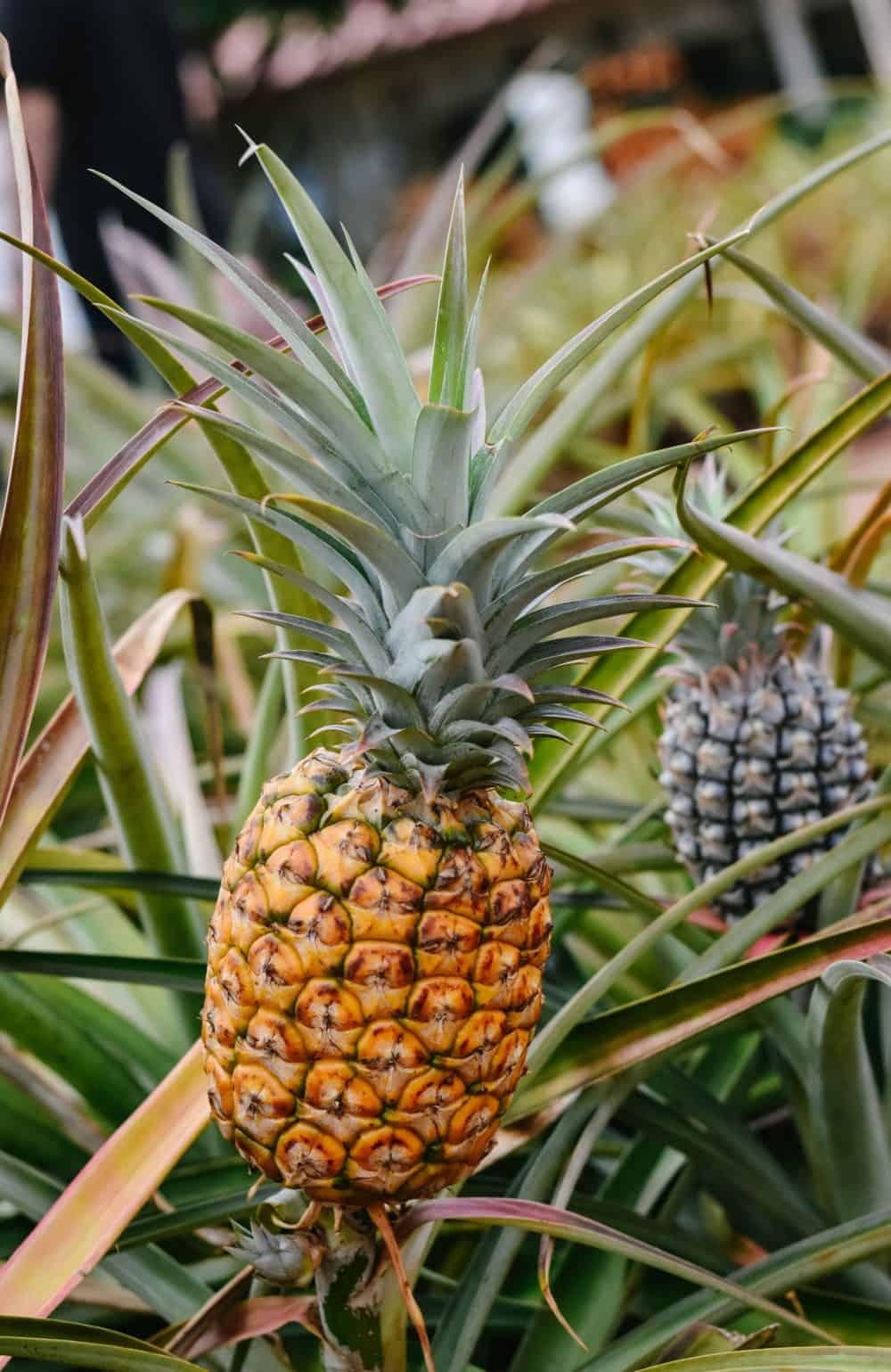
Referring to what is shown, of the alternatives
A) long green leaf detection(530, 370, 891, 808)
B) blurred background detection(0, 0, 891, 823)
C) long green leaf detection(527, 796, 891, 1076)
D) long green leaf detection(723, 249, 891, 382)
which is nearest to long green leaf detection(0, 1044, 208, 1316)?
long green leaf detection(527, 796, 891, 1076)

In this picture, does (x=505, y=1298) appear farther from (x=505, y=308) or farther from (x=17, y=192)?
(x=505, y=308)

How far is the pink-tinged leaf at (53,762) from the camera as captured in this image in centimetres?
87

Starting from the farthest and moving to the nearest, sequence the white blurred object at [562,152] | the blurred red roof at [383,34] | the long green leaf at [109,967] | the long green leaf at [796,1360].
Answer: the blurred red roof at [383,34]
the white blurred object at [562,152]
the long green leaf at [109,967]
the long green leaf at [796,1360]

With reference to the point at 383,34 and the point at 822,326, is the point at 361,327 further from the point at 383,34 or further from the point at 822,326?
the point at 383,34

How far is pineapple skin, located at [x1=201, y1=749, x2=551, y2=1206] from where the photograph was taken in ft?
2.13

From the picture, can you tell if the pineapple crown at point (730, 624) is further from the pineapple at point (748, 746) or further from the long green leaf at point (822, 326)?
the long green leaf at point (822, 326)

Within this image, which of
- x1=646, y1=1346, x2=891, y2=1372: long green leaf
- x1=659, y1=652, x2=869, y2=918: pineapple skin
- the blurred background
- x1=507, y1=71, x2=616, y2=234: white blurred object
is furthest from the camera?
x1=507, y1=71, x2=616, y2=234: white blurred object

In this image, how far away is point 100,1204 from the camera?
729mm

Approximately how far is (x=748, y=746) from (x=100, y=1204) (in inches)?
24.1

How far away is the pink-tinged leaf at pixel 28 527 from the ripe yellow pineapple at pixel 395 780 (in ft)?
0.57

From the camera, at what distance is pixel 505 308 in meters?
2.61

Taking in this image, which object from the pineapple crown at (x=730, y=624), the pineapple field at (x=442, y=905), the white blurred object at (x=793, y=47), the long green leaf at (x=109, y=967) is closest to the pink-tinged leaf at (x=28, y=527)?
the pineapple field at (x=442, y=905)

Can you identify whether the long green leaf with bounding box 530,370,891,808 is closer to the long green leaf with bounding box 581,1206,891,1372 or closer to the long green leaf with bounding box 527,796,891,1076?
the long green leaf with bounding box 527,796,891,1076

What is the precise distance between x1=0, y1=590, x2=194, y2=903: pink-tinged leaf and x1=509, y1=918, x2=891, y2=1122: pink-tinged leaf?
422mm
